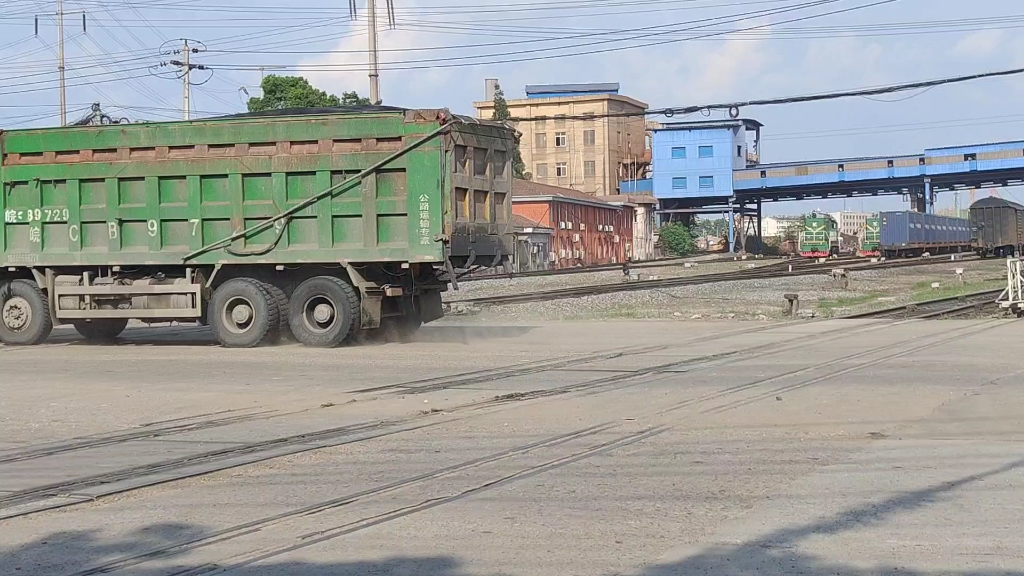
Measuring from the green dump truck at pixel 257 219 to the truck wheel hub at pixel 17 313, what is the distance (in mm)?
24

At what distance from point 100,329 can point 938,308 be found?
17.4 metres

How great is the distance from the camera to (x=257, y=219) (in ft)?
59.1

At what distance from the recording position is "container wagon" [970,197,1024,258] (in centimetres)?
6594

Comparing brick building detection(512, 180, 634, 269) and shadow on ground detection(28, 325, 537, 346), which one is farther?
brick building detection(512, 180, 634, 269)

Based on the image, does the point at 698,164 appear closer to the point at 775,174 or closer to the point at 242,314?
the point at 775,174

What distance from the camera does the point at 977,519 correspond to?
259 inches

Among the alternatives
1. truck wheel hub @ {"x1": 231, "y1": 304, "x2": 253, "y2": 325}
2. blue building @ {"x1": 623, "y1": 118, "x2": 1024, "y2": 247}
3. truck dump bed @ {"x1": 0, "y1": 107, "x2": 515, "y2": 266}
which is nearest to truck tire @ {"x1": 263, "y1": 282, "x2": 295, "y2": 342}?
truck wheel hub @ {"x1": 231, "y1": 304, "x2": 253, "y2": 325}

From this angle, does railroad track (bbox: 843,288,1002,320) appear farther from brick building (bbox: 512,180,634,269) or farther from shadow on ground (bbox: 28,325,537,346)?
brick building (bbox: 512,180,634,269)

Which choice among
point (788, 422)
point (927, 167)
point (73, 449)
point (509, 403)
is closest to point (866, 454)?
point (788, 422)

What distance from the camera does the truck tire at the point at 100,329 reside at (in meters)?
20.4

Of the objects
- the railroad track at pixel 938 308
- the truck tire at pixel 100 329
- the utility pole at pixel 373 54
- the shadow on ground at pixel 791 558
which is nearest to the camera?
the shadow on ground at pixel 791 558

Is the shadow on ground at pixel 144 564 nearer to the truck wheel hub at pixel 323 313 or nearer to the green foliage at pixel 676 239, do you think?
the truck wheel hub at pixel 323 313

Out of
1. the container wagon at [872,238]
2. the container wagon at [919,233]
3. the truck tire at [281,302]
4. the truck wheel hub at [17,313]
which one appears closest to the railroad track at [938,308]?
the truck tire at [281,302]

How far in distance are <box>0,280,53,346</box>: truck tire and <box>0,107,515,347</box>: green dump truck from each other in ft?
0.09
